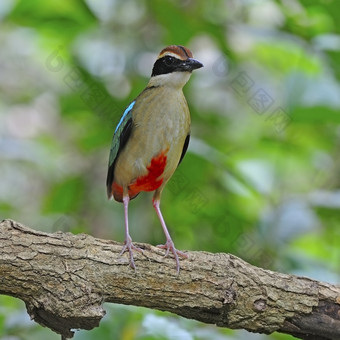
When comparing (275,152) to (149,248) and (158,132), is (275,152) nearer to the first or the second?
(158,132)

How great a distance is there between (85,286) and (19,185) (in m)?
7.34

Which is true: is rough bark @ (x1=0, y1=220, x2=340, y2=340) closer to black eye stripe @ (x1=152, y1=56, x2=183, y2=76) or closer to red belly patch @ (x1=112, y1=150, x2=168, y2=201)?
red belly patch @ (x1=112, y1=150, x2=168, y2=201)

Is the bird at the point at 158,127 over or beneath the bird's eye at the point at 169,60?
beneath

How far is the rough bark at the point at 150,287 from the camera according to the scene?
3.77 meters

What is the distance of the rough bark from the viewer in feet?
12.4

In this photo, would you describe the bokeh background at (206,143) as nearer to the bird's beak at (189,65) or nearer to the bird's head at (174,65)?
the bird's head at (174,65)

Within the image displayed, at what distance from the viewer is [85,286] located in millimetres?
3846

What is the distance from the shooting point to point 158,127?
4.97 metres

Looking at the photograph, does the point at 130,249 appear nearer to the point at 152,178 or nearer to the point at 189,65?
the point at 152,178

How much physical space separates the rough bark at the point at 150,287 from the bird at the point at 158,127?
2.80ft

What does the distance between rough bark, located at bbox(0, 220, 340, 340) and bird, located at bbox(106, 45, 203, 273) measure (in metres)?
0.85

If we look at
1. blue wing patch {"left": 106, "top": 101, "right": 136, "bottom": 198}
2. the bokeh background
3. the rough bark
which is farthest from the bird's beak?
the rough bark

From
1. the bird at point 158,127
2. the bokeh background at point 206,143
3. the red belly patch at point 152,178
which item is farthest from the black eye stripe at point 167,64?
the bokeh background at point 206,143

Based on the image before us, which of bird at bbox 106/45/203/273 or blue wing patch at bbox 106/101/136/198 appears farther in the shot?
blue wing patch at bbox 106/101/136/198
